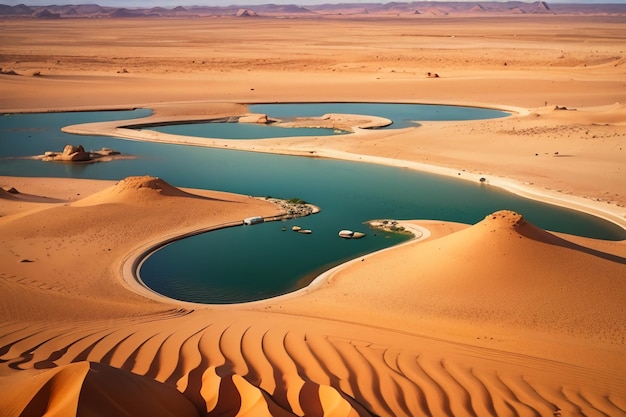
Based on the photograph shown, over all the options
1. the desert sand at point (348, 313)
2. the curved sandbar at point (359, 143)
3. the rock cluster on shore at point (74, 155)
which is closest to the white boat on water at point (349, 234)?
the desert sand at point (348, 313)

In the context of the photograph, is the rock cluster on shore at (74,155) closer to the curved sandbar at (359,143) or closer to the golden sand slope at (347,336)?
the curved sandbar at (359,143)

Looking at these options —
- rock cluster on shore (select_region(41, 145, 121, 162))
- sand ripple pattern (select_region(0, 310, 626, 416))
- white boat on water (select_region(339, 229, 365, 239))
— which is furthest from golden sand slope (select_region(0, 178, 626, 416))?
rock cluster on shore (select_region(41, 145, 121, 162))

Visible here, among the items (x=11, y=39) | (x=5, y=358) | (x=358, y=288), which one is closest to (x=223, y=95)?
(x=358, y=288)

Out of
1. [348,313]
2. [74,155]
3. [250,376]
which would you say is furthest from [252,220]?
[74,155]

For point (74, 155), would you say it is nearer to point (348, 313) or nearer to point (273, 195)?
point (273, 195)

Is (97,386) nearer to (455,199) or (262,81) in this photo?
(455,199)

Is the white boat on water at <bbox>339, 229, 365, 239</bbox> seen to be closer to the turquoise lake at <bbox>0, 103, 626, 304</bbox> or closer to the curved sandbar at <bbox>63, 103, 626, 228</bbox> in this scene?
the turquoise lake at <bbox>0, 103, 626, 304</bbox>
